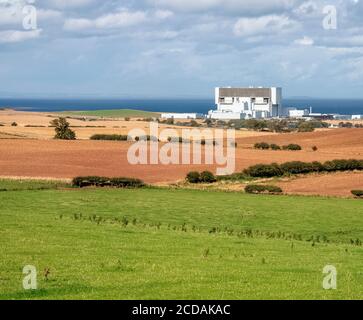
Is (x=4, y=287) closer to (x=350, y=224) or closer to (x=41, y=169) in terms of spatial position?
(x=350, y=224)

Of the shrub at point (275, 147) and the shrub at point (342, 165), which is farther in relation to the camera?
the shrub at point (275, 147)

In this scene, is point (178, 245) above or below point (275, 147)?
above

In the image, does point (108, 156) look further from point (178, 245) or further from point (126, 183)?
point (178, 245)

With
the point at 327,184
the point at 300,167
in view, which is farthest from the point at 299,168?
the point at 327,184

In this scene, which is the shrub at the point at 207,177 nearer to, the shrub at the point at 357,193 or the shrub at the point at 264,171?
the shrub at the point at 264,171
